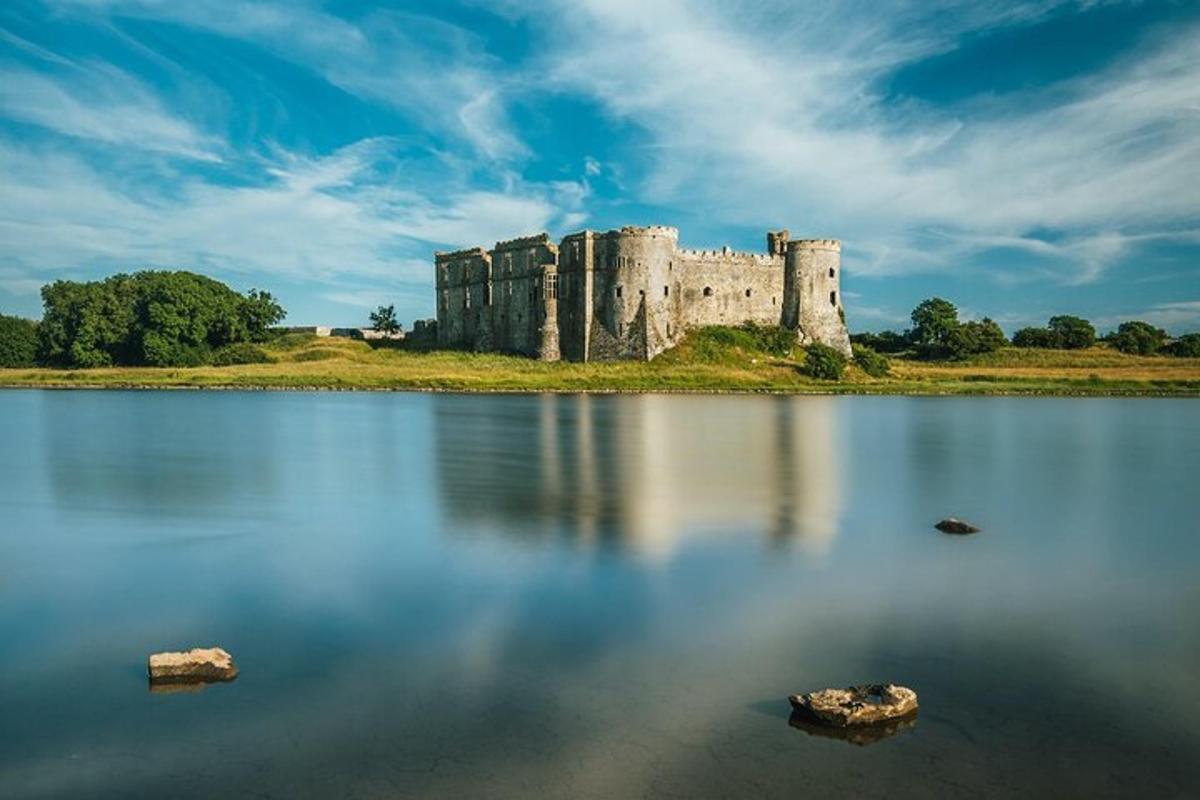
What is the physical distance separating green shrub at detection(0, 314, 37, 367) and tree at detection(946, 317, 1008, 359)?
7956 centimetres

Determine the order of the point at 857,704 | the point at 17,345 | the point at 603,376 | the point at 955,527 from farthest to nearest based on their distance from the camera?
the point at 17,345 → the point at 603,376 → the point at 955,527 → the point at 857,704

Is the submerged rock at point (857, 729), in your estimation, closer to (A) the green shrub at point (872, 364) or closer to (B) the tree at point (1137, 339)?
(A) the green shrub at point (872, 364)

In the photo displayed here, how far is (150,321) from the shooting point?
67.0 m

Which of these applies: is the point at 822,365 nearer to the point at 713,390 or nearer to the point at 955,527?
the point at 713,390

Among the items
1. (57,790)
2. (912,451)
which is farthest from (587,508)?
(912,451)

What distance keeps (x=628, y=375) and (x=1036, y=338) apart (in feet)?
165

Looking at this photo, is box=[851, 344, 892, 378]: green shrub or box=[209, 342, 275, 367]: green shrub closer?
box=[851, 344, 892, 378]: green shrub

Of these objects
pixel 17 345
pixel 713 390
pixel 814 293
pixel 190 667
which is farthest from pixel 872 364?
pixel 17 345

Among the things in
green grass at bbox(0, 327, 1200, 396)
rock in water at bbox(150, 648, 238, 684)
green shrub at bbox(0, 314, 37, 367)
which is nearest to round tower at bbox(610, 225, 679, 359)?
green grass at bbox(0, 327, 1200, 396)

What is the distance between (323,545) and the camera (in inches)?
535

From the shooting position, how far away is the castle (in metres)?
59.4

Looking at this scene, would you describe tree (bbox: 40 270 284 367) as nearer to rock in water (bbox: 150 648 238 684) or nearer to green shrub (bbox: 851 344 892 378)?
green shrub (bbox: 851 344 892 378)

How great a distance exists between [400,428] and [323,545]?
760 inches

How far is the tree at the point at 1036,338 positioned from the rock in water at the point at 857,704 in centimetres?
8849
